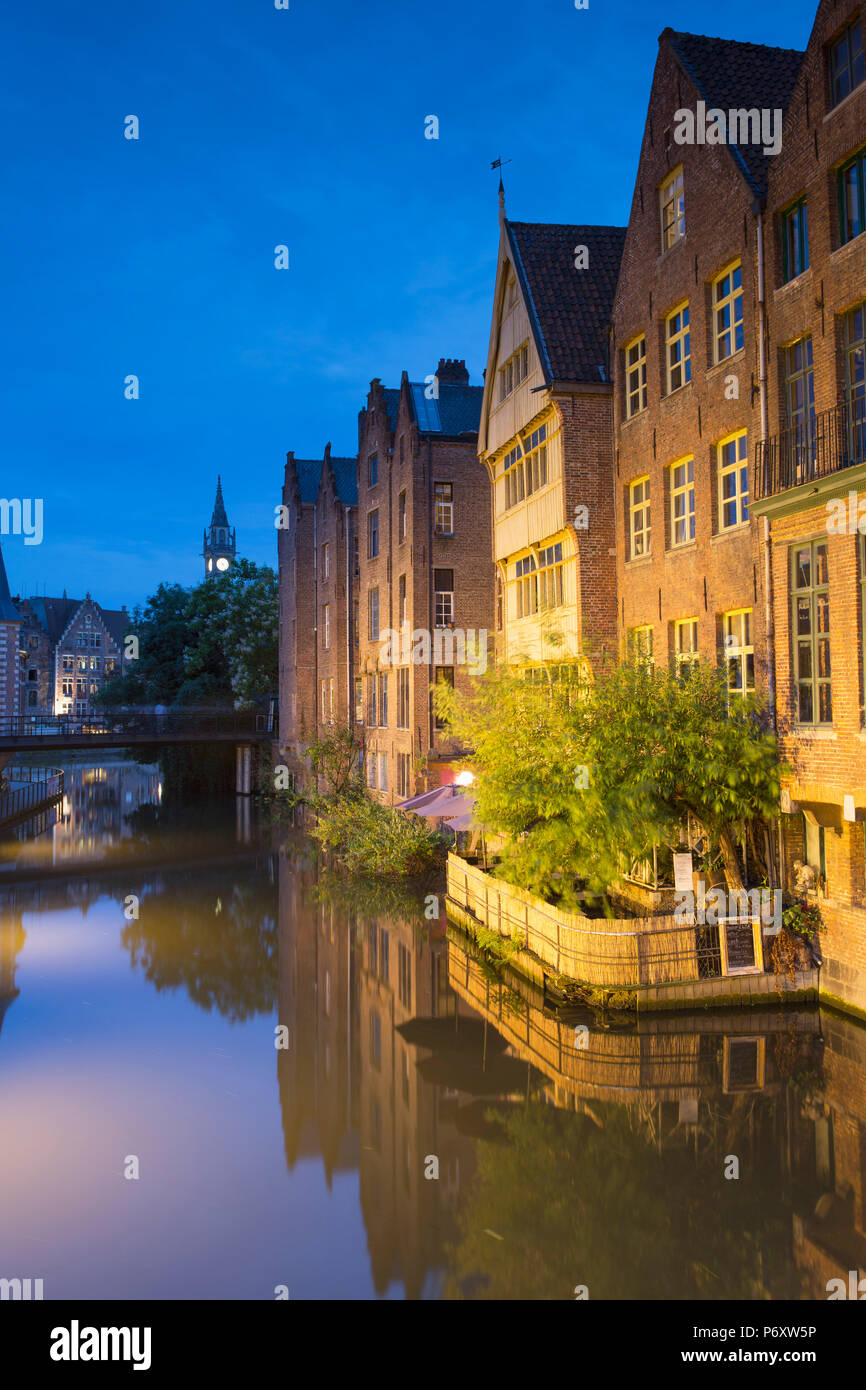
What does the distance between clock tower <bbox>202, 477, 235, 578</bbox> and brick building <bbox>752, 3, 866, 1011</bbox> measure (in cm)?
17314

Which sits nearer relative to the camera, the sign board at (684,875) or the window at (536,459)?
the sign board at (684,875)

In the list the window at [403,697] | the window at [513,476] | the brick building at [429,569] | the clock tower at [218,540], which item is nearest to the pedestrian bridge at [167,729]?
the window at [403,697]

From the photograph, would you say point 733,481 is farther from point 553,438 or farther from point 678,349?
point 553,438

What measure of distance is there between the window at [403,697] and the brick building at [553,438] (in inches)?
275

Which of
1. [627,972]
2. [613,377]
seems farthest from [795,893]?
[613,377]

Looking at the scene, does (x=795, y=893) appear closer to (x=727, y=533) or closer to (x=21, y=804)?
(x=727, y=533)

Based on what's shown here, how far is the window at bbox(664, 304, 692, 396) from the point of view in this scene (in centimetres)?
1980

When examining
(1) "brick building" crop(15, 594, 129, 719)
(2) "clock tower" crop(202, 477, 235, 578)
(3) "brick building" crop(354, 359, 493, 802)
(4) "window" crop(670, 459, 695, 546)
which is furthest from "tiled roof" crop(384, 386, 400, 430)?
(2) "clock tower" crop(202, 477, 235, 578)

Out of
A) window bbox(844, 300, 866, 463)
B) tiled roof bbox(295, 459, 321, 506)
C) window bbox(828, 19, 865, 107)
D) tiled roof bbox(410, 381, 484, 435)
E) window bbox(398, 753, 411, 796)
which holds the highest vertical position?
tiled roof bbox(295, 459, 321, 506)

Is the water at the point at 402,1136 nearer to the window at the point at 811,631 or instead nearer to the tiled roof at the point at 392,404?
the window at the point at 811,631

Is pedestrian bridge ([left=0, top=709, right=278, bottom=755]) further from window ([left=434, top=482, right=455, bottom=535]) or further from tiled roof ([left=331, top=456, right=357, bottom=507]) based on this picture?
window ([left=434, top=482, right=455, bottom=535])

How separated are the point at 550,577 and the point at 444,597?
10.4 metres

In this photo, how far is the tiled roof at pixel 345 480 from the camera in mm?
47812

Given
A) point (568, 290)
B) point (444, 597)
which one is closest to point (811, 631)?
point (568, 290)
